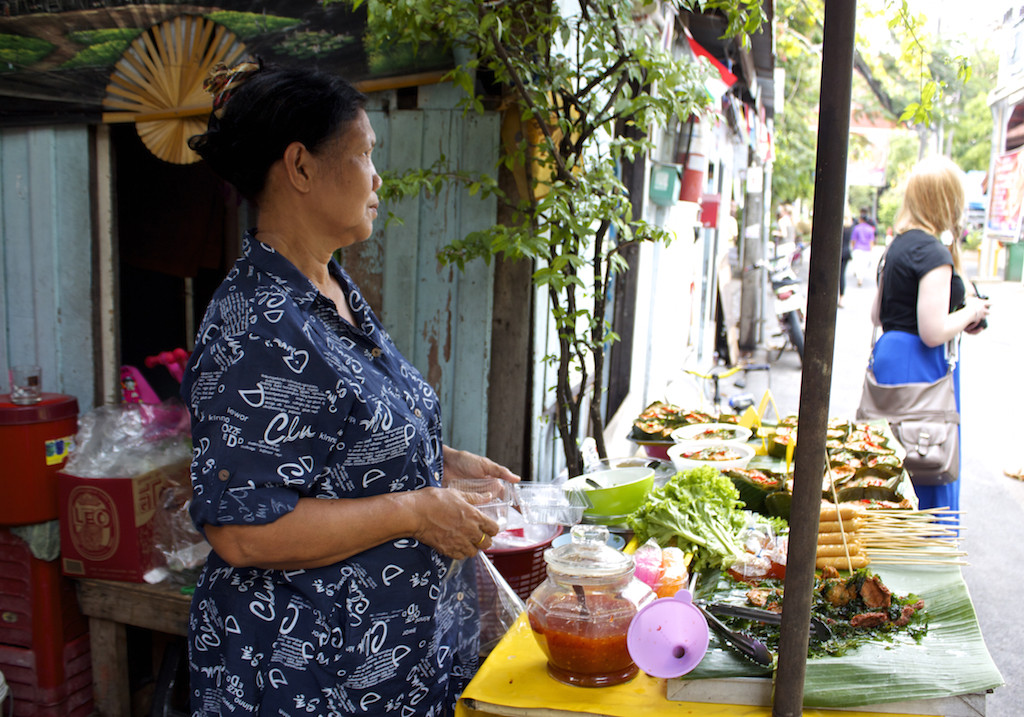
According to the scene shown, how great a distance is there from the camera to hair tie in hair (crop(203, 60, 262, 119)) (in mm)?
1637

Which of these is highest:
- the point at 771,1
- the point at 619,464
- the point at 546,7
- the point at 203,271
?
the point at 771,1

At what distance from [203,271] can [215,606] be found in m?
3.64

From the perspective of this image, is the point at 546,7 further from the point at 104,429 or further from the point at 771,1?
the point at 771,1

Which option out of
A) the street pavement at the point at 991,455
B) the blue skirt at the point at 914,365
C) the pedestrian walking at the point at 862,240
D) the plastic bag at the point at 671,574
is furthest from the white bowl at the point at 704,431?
the pedestrian walking at the point at 862,240

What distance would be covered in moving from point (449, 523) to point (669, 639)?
50cm

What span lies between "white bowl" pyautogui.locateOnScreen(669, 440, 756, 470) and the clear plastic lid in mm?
1339

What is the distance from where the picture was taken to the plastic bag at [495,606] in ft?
6.76

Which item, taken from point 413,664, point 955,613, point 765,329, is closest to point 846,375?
point 765,329

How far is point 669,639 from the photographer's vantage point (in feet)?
4.97

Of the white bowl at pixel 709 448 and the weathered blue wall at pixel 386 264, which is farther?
the weathered blue wall at pixel 386 264

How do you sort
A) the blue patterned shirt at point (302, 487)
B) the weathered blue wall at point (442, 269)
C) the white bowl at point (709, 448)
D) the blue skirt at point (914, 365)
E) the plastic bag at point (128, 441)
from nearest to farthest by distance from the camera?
the blue patterned shirt at point (302, 487) < the white bowl at point (709, 448) < the plastic bag at point (128, 441) < the weathered blue wall at point (442, 269) < the blue skirt at point (914, 365)

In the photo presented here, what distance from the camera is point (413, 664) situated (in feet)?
5.44

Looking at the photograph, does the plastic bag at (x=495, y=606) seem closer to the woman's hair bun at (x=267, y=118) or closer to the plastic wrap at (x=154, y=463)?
the woman's hair bun at (x=267, y=118)

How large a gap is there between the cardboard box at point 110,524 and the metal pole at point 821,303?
2655 millimetres
